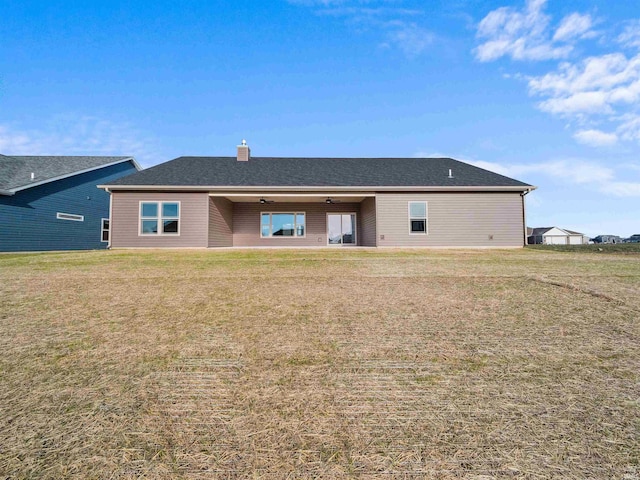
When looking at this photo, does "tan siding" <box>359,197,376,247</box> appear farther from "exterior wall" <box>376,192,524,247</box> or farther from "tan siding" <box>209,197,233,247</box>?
"tan siding" <box>209,197,233,247</box>

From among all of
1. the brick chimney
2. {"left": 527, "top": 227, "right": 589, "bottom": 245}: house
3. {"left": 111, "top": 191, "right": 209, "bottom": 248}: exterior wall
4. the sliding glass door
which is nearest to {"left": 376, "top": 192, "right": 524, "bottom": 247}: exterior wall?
the sliding glass door

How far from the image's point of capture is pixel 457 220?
14734 mm

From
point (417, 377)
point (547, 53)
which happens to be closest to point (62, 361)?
point (417, 377)

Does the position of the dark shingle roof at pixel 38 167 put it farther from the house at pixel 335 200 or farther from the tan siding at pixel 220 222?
the tan siding at pixel 220 222

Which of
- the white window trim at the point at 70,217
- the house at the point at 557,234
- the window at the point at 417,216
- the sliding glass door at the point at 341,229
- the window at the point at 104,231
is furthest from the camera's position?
the house at the point at 557,234

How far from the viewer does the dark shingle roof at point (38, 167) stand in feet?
53.6

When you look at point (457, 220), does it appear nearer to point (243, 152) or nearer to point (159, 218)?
point (243, 152)

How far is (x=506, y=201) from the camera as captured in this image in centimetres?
1484

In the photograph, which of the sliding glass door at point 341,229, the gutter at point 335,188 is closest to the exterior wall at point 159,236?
the gutter at point 335,188

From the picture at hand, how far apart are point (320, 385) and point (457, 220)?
14.1 meters

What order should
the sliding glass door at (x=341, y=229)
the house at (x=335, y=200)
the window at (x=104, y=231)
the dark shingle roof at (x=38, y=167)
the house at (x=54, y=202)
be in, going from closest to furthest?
1. the house at (x=335, y=200)
2. the house at (x=54, y=202)
3. the dark shingle roof at (x=38, y=167)
4. the sliding glass door at (x=341, y=229)
5. the window at (x=104, y=231)

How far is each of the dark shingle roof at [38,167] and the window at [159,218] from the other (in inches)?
292

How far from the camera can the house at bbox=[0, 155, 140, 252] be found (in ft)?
51.8

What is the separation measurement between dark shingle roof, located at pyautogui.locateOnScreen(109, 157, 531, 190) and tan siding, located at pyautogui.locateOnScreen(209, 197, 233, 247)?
117cm
